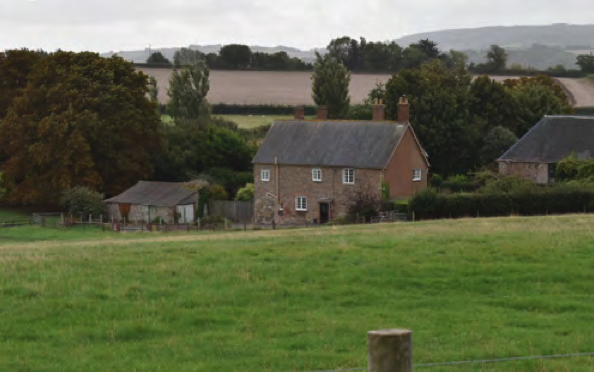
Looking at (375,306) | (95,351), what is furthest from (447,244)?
(95,351)

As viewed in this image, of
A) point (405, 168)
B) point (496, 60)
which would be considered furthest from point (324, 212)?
point (496, 60)

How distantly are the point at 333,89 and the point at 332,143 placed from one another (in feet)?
101

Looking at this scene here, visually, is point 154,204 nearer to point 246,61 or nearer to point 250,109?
point 250,109

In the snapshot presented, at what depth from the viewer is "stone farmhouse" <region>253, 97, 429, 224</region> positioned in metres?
67.0

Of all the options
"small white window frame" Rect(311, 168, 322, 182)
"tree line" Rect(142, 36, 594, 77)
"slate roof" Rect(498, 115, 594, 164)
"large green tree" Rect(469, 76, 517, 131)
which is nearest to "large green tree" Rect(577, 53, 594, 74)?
"tree line" Rect(142, 36, 594, 77)

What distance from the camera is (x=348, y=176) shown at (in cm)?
6762

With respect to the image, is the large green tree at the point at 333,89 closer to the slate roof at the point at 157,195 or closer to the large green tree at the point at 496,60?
the slate roof at the point at 157,195

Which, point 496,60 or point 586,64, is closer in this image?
point 586,64

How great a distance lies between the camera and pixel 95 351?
1508 cm

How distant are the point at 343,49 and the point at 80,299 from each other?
136815 mm

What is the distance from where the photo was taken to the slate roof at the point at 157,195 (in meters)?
68.4

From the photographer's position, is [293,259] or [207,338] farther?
[293,259]

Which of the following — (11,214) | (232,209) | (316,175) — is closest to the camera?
(316,175)

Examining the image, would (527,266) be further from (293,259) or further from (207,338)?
(207,338)
